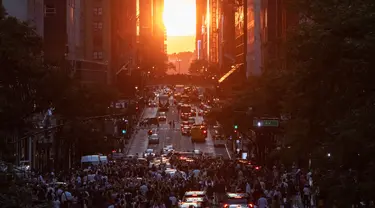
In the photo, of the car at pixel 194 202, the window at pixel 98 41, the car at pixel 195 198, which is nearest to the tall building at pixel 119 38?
the window at pixel 98 41

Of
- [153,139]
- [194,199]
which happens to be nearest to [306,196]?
[194,199]

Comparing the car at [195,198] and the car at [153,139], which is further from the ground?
the car at [195,198]

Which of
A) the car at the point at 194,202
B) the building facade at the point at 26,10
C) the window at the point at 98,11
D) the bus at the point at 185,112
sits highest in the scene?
the window at the point at 98,11

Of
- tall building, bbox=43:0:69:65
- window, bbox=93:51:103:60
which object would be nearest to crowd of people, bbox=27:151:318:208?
tall building, bbox=43:0:69:65

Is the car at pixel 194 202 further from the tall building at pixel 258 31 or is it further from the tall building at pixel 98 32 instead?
the tall building at pixel 98 32

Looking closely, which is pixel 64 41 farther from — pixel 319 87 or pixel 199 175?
pixel 319 87

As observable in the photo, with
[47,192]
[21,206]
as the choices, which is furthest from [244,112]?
[21,206]
